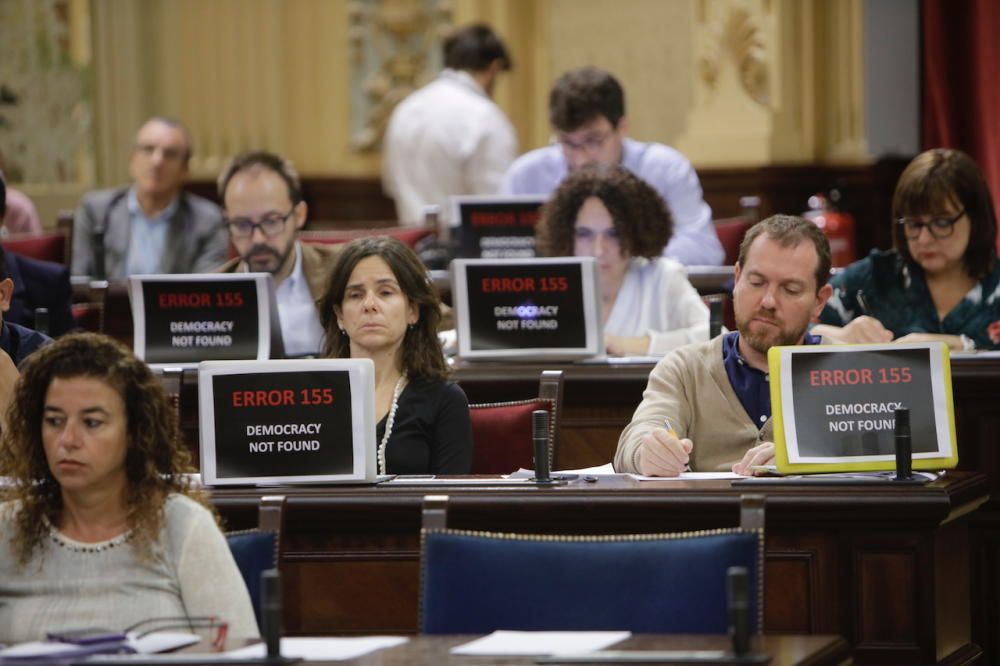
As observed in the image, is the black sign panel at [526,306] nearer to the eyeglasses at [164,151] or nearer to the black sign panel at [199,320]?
the black sign panel at [199,320]

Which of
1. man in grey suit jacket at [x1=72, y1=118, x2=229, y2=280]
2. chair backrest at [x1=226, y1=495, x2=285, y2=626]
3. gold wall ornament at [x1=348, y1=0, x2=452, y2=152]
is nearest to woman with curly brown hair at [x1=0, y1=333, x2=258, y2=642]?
chair backrest at [x1=226, y1=495, x2=285, y2=626]

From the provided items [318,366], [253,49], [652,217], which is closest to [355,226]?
[253,49]

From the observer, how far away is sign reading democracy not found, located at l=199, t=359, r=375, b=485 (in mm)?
3426

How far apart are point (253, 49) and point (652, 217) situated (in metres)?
4.83

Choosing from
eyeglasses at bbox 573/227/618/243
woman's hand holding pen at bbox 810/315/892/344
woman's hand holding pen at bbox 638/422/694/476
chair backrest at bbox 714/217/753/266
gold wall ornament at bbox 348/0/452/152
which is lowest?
woman's hand holding pen at bbox 638/422/694/476

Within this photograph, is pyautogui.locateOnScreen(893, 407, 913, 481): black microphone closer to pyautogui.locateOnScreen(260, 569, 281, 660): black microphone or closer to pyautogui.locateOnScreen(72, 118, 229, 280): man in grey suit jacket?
pyautogui.locateOnScreen(260, 569, 281, 660): black microphone

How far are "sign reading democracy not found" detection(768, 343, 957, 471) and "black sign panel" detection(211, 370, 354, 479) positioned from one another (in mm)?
791

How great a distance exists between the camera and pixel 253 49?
9.88 metres

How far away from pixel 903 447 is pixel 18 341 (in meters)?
1.94

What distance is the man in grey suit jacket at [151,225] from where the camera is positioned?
7.25 metres

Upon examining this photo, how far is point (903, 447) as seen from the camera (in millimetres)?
3275

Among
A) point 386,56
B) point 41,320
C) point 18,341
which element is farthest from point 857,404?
point 386,56

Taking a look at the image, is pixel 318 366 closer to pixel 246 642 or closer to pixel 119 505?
pixel 119 505

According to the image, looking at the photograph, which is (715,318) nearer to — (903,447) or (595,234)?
(595,234)
